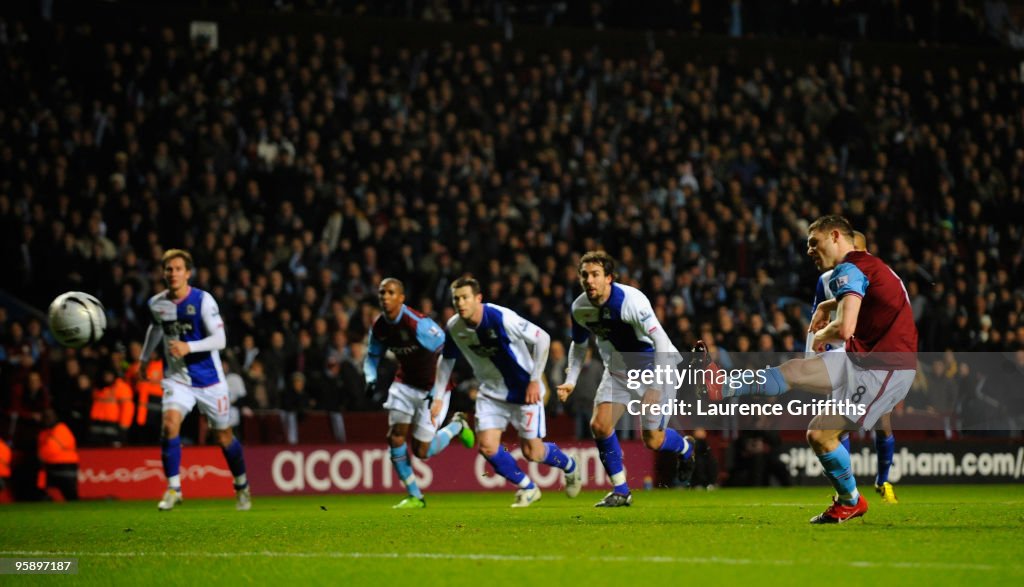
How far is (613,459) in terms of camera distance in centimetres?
1210

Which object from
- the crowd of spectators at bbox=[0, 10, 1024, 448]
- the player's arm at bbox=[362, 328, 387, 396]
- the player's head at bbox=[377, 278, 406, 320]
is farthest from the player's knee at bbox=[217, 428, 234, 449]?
the crowd of spectators at bbox=[0, 10, 1024, 448]

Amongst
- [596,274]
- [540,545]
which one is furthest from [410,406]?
[540,545]

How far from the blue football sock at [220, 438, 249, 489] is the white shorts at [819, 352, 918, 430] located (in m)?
6.76

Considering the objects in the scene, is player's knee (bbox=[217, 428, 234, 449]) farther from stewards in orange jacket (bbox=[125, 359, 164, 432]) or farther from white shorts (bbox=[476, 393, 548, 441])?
→ stewards in orange jacket (bbox=[125, 359, 164, 432])

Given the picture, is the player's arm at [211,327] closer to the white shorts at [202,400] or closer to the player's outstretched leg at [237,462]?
the white shorts at [202,400]

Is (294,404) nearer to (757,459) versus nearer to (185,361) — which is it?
(185,361)

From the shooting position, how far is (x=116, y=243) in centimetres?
2031

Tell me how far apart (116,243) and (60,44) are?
4.71m

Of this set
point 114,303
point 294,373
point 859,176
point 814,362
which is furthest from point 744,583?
point 859,176

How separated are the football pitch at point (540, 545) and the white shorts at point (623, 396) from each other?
0.79m

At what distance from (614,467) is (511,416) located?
136 cm

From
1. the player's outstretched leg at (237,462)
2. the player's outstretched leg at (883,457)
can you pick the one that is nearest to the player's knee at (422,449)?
the player's outstretched leg at (237,462)

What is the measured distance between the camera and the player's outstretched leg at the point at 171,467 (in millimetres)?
13547

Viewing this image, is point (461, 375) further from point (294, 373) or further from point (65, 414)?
point (65, 414)
